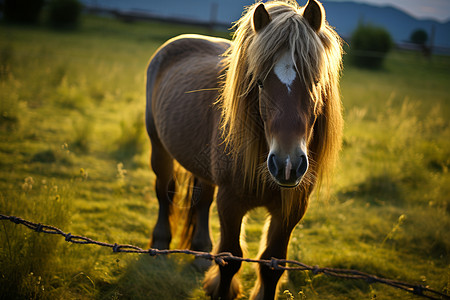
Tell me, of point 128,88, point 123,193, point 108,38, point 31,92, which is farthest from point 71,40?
point 123,193

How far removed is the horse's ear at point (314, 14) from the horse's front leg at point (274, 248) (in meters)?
1.18

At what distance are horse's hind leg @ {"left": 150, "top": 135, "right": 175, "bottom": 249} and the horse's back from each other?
0.60ft

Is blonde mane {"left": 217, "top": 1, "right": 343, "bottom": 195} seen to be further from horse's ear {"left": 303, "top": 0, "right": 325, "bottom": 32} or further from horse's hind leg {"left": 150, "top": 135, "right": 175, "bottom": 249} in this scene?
horse's hind leg {"left": 150, "top": 135, "right": 175, "bottom": 249}

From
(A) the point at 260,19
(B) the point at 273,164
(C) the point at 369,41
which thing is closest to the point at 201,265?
(B) the point at 273,164

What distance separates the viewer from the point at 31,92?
26.5 ft

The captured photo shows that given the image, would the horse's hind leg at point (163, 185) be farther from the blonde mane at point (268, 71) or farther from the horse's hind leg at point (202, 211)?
the blonde mane at point (268, 71)

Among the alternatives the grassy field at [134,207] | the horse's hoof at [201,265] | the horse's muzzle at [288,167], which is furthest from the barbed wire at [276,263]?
the horse's hoof at [201,265]

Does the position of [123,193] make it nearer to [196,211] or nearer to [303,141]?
[196,211]

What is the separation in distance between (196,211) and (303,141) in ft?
6.87

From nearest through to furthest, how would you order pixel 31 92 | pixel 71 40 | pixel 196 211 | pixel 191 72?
pixel 191 72, pixel 196 211, pixel 31 92, pixel 71 40

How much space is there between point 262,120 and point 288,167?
486 millimetres

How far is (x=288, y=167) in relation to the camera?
140 cm

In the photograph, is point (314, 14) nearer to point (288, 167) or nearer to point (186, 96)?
point (288, 167)

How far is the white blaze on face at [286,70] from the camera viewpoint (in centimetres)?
155
